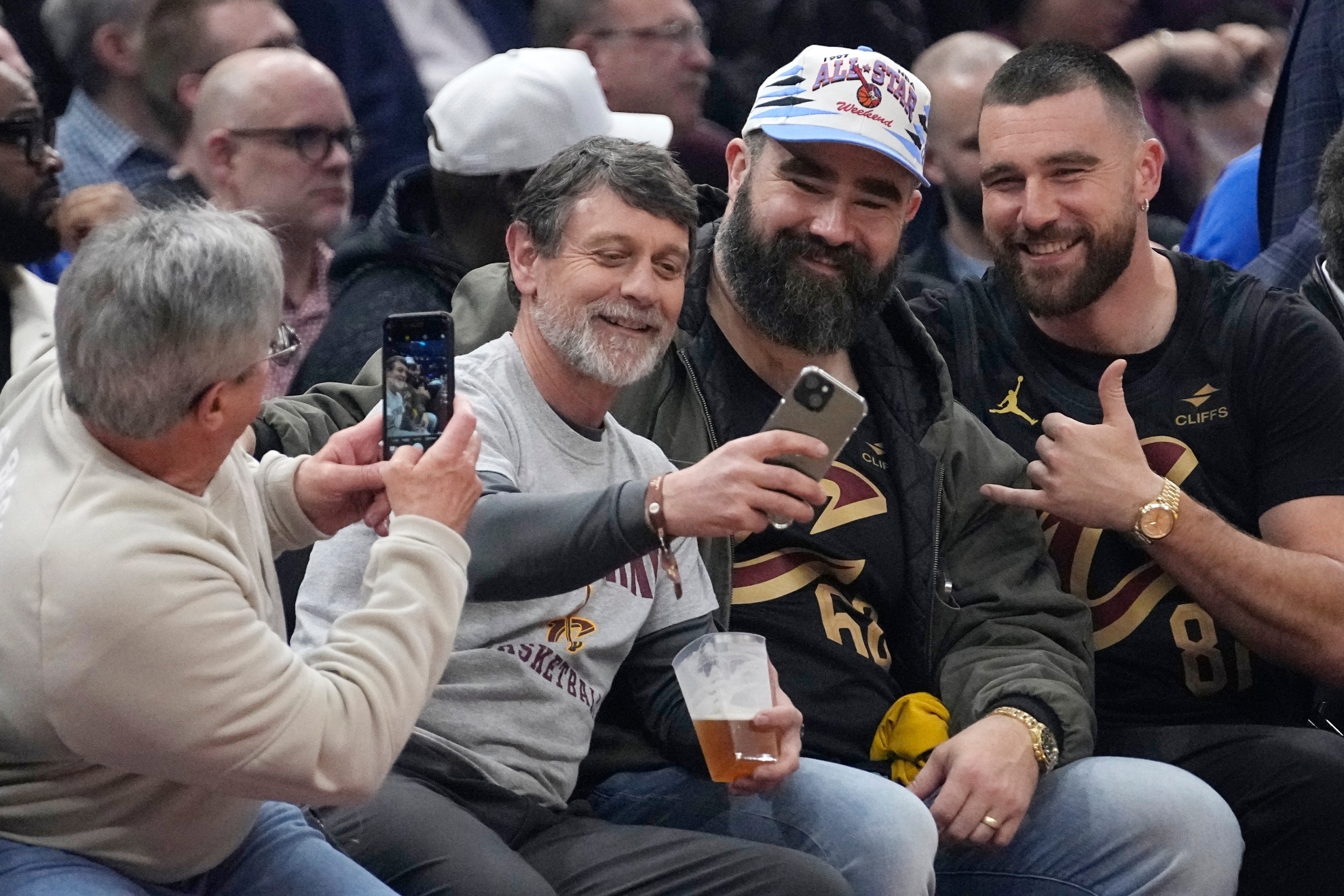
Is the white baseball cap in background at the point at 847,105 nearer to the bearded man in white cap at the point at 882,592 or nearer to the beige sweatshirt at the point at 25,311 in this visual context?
the bearded man in white cap at the point at 882,592

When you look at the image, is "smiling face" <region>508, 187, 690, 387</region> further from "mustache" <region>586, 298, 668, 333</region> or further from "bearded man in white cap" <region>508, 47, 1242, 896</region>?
"bearded man in white cap" <region>508, 47, 1242, 896</region>

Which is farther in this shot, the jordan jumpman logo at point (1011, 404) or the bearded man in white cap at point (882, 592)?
the jordan jumpman logo at point (1011, 404)

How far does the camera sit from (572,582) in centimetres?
198

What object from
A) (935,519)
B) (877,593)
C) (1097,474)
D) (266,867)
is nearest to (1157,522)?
(1097,474)

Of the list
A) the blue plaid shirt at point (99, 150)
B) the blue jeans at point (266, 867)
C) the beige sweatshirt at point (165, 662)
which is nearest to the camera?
the beige sweatshirt at point (165, 662)

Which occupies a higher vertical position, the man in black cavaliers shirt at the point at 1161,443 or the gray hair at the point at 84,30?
the gray hair at the point at 84,30

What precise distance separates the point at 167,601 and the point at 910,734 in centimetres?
129

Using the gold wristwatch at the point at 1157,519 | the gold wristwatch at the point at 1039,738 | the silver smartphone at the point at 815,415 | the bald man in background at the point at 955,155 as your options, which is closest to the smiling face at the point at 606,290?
the silver smartphone at the point at 815,415

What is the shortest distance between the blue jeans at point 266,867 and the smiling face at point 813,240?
1.15 metres

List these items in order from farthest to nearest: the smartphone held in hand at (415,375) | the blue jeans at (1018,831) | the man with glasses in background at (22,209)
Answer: the man with glasses in background at (22,209)
the blue jeans at (1018,831)
the smartphone held in hand at (415,375)

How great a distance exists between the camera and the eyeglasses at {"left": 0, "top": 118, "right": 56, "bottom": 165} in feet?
9.06

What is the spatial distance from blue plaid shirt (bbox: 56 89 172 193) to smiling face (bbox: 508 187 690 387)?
3.71 feet

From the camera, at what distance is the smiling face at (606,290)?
224 cm

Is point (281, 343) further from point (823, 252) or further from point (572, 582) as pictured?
point (823, 252)
